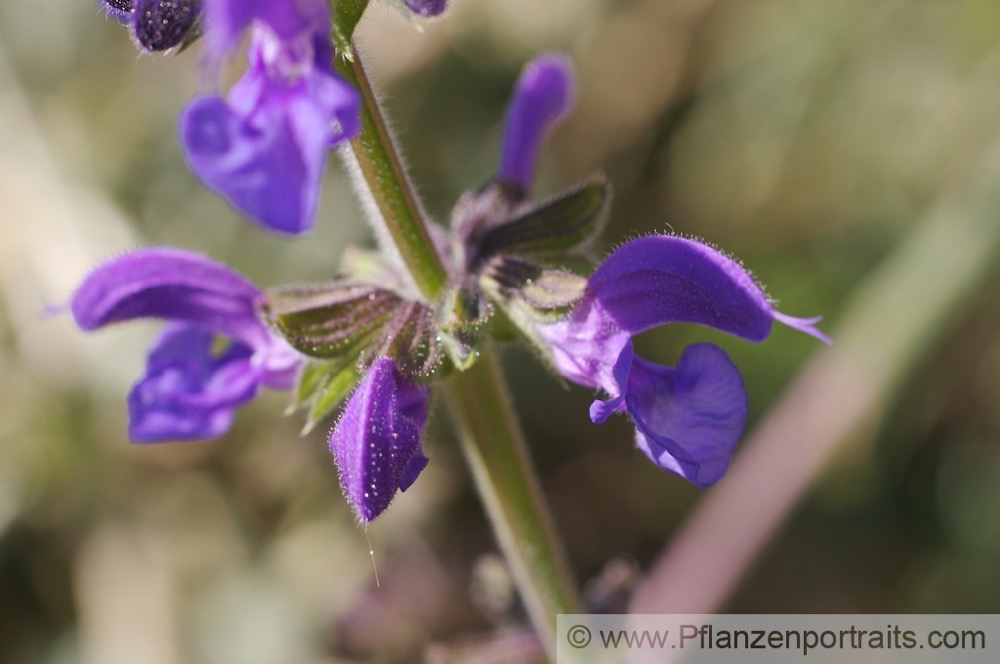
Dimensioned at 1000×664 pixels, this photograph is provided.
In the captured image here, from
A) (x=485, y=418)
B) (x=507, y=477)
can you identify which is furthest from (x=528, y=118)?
(x=507, y=477)

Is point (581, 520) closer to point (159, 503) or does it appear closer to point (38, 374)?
point (159, 503)

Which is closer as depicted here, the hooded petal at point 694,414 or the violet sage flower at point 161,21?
the violet sage flower at point 161,21

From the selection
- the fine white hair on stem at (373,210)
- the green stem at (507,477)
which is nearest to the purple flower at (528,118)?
the fine white hair on stem at (373,210)

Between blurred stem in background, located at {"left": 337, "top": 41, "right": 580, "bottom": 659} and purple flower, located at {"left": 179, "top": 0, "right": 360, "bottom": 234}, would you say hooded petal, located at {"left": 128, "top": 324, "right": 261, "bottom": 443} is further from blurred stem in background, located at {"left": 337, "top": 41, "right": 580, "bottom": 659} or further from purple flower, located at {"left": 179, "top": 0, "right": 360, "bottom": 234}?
purple flower, located at {"left": 179, "top": 0, "right": 360, "bottom": 234}

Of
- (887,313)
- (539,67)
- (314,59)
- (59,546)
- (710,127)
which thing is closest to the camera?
(314,59)

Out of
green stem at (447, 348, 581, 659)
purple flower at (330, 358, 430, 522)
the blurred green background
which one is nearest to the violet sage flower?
purple flower at (330, 358, 430, 522)

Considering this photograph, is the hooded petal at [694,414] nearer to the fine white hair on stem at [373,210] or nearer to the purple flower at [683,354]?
the purple flower at [683,354]

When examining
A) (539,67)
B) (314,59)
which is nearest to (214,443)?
(539,67)
